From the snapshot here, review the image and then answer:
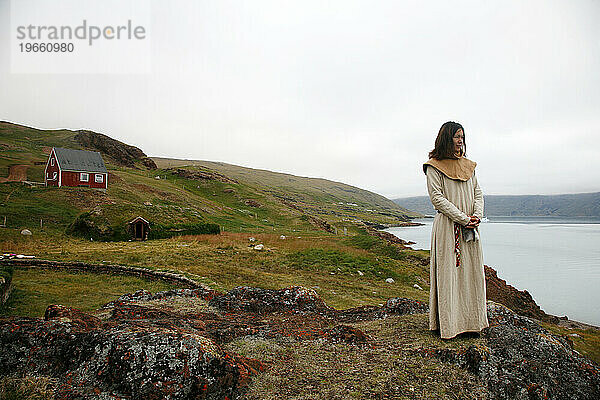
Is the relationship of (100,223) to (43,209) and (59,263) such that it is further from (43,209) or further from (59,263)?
(59,263)

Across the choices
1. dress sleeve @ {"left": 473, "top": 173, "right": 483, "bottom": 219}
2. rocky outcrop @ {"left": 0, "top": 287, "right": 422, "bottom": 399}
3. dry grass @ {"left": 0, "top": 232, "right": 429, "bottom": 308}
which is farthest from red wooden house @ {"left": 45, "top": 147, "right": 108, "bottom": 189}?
dress sleeve @ {"left": 473, "top": 173, "right": 483, "bottom": 219}

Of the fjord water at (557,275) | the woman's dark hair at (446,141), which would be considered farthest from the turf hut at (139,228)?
the fjord water at (557,275)

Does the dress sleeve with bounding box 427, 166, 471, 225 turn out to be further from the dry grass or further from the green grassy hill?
the green grassy hill

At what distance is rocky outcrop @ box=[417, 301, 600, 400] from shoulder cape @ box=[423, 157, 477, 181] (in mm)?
2678

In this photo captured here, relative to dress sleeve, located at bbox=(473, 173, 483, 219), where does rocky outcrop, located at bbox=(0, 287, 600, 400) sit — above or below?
below

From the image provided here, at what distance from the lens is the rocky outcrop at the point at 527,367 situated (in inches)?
150

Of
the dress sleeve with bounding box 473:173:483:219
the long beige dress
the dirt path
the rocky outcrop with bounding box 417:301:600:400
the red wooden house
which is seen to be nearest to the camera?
the rocky outcrop with bounding box 417:301:600:400

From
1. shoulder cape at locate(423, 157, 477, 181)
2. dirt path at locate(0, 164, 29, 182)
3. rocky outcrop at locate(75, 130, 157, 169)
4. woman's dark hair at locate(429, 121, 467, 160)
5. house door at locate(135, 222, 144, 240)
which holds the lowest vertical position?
house door at locate(135, 222, 144, 240)

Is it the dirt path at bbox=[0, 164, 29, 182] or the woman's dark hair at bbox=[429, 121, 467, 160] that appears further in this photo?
the dirt path at bbox=[0, 164, 29, 182]

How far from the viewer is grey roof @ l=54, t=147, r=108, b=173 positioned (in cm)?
4550

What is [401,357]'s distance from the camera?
484 centimetres

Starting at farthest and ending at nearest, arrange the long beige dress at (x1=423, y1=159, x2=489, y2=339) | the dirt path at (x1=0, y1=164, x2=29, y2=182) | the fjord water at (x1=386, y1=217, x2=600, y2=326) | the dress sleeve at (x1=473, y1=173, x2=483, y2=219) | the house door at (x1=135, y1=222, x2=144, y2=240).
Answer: the dirt path at (x1=0, y1=164, x2=29, y2=182), the house door at (x1=135, y1=222, x2=144, y2=240), the fjord water at (x1=386, y1=217, x2=600, y2=326), the dress sleeve at (x1=473, y1=173, x2=483, y2=219), the long beige dress at (x1=423, y1=159, x2=489, y2=339)

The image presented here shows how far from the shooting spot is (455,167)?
19.1ft

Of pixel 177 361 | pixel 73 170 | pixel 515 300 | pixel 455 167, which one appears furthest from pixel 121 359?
pixel 73 170
